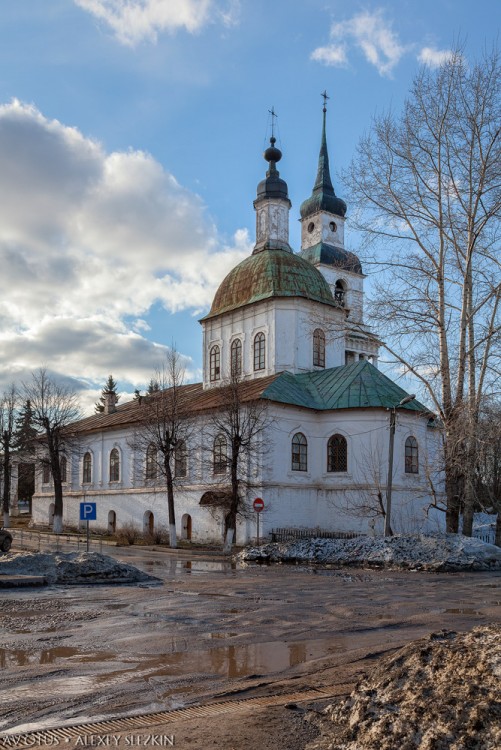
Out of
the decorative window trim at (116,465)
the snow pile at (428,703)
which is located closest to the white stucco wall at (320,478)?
the decorative window trim at (116,465)

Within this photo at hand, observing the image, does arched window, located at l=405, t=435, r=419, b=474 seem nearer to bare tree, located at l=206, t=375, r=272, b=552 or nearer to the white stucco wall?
the white stucco wall

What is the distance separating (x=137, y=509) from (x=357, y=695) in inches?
1511

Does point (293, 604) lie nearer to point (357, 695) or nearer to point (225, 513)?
point (357, 695)

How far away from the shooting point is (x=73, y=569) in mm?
17266

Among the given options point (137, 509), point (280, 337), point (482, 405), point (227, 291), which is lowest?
point (137, 509)

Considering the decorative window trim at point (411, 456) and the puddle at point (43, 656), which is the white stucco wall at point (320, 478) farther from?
the puddle at point (43, 656)

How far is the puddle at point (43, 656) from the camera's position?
791cm

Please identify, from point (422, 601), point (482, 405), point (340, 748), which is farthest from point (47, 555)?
point (340, 748)

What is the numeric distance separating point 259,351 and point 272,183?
11.6 metres

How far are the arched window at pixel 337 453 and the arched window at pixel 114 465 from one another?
15191 millimetres

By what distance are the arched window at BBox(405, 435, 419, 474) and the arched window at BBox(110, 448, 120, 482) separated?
1859cm

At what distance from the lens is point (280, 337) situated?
1560 inches


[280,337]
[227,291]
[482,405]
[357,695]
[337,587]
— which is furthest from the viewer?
[227,291]

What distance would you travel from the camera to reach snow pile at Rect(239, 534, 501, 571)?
21906mm
